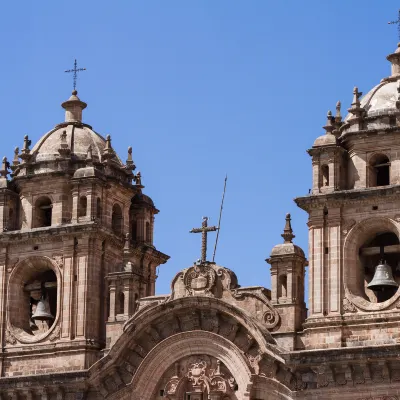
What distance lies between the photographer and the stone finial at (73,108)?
53178 mm

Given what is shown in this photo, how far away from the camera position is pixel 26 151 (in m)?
52.0

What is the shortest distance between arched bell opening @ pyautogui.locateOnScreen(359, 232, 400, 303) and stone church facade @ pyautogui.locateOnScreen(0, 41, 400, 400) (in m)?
0.04

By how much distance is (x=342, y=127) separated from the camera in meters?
47.6

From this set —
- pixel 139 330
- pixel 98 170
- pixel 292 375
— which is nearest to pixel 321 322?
pixel 292 375

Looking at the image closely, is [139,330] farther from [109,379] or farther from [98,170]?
[98,170]

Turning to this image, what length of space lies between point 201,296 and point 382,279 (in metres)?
Answer: 5.34

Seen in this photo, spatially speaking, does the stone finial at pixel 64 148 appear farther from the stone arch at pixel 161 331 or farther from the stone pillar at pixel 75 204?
the stone arch at pixel 161 331

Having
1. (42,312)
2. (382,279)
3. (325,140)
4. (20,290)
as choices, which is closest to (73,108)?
(20,290)

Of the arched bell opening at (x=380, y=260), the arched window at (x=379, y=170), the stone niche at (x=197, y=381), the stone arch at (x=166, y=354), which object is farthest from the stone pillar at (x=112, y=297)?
the arched window at (x=379, y=170)

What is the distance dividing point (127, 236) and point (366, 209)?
8.50 m

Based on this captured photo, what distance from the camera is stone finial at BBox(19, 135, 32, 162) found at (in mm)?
51812

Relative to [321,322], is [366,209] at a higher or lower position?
higher

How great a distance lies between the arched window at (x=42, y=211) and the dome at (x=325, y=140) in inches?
362

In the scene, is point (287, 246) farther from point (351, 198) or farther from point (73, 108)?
point (73, 108)
